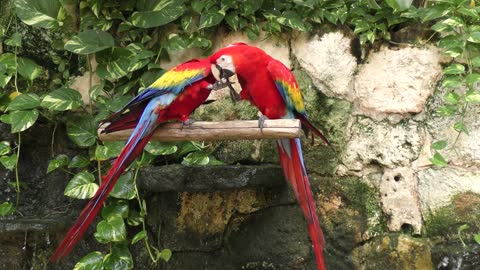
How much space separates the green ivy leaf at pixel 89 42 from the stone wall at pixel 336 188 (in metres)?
0.44

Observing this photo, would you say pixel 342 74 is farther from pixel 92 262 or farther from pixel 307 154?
pixel 92 262

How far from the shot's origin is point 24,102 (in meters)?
2.07

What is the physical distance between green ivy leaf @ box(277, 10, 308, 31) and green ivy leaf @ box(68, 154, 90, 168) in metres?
0.90

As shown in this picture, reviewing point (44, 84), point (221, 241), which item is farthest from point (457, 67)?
point (44, 84)

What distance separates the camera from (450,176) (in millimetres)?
1838

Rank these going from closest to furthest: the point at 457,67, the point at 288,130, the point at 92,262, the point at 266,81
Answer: the point at 288,130 → the point at 266,81 → the point at 457,67 → the point at 92,262

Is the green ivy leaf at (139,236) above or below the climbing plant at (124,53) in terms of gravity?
below

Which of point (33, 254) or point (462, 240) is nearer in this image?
point (462, 240)

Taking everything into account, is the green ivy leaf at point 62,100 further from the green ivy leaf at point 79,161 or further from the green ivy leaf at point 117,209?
the green ivy leaf at point 117,209

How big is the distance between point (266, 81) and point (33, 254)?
117 cm

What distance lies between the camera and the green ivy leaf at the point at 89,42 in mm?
2078

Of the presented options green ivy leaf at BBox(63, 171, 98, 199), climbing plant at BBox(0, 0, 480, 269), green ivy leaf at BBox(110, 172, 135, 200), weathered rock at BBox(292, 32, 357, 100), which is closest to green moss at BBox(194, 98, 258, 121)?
climbing plant at BBox(0, 0, 480, 269)

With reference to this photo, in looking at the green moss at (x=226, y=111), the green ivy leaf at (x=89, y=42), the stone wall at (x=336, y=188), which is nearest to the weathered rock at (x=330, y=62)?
the stone wall at (x=336, y=188)

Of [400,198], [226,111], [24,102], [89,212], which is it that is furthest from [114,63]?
[400,198]
